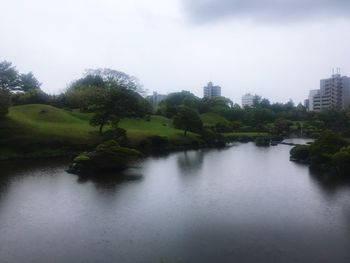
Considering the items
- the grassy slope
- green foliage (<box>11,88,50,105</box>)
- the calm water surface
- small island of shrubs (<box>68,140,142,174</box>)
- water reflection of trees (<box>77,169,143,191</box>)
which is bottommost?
the calm water surface

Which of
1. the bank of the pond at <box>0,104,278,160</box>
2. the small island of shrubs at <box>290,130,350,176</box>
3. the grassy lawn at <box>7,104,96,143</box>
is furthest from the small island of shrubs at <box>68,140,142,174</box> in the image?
the small island of shrubs at <box>290,130,350,176</box>

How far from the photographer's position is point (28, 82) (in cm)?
10788

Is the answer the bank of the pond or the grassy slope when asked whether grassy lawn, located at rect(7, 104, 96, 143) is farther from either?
the grassy slope

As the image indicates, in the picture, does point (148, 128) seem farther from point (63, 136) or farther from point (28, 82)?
point (28, 82)

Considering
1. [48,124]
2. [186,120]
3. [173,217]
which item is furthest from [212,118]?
[173,217]

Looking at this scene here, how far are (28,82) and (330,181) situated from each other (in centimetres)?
9182

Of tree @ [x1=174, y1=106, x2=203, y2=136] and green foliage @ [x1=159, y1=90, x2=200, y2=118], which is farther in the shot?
green foliage @ [x1=159, y1=90, x2=200, y2=118]

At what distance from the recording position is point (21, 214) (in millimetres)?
25781

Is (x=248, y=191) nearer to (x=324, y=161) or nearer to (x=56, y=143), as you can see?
(x=324, y=161)

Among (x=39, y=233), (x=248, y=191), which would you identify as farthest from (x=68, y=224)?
(x=248, y=191)

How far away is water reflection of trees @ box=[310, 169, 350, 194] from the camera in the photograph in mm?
34844

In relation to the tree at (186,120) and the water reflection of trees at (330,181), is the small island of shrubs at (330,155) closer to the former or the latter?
the water reflection of trees at (330,181)

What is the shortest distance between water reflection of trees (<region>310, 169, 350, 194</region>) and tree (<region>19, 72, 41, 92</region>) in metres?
83.8

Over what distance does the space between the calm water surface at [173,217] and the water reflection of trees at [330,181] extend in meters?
0.17
